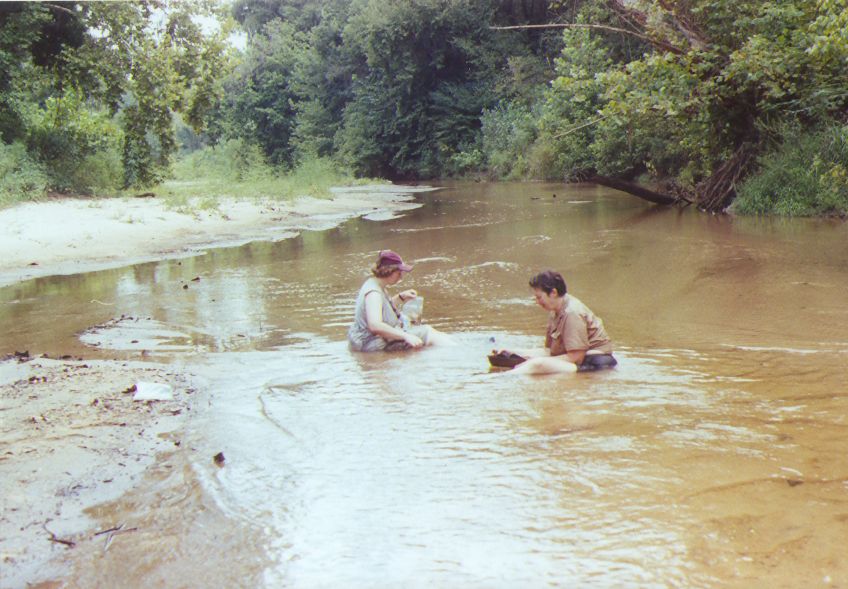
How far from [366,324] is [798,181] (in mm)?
13663

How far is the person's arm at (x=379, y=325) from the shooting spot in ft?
25.9

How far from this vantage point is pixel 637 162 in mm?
28750

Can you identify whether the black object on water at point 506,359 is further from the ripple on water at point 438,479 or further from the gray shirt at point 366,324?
the gray shirt at point 366,324

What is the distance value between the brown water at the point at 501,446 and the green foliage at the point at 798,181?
20.3ft

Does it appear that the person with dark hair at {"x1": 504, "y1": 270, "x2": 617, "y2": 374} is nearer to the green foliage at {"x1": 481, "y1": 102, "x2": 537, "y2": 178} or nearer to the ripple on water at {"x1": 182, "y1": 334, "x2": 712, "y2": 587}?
the ripple on water at {"x1": 182, "y1": 334, "x2": 712, "y2": 587}

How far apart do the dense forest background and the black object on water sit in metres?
6.14

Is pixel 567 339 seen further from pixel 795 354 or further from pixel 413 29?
pixel 413 29

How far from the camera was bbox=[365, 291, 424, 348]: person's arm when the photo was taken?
7.88m

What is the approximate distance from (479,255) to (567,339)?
27.7 feet

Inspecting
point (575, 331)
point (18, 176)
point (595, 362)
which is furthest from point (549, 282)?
point (18, 176)

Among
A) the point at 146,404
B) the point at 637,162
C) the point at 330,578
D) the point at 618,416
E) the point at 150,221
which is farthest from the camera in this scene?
the point at 637,162

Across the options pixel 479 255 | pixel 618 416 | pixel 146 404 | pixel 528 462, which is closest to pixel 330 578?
pixel 528 462

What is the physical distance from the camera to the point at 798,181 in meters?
18.0

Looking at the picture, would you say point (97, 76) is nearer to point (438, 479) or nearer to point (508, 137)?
point (508, 137)
